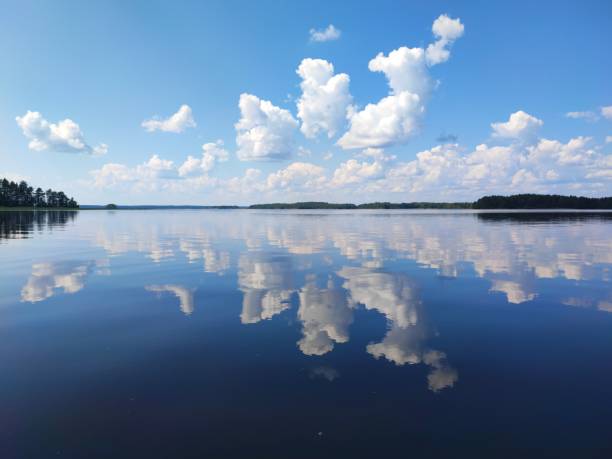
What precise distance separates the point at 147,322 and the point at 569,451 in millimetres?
14810

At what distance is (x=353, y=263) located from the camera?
31.5 metres

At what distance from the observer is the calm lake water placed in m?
7.90

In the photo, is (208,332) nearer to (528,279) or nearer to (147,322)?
(147,322)

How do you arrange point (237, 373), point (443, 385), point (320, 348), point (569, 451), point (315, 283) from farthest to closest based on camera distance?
point (315, 283), point (320, 348), point (237, 373), point (443, 385), point (569, 451)

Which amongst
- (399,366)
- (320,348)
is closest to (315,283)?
(320,348)

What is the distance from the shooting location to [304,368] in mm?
11141

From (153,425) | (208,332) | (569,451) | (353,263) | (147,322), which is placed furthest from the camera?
(353,263)

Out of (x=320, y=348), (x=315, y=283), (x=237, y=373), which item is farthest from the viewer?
(x=315, y=283)

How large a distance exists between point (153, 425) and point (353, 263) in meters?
24.4

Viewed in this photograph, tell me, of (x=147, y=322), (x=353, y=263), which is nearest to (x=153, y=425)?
(x=147, y=322)

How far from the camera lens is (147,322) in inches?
619

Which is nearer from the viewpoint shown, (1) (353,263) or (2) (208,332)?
(2) (208,332)

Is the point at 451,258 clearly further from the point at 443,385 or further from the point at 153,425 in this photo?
the point at 153,425

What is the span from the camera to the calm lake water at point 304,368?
311 inches
